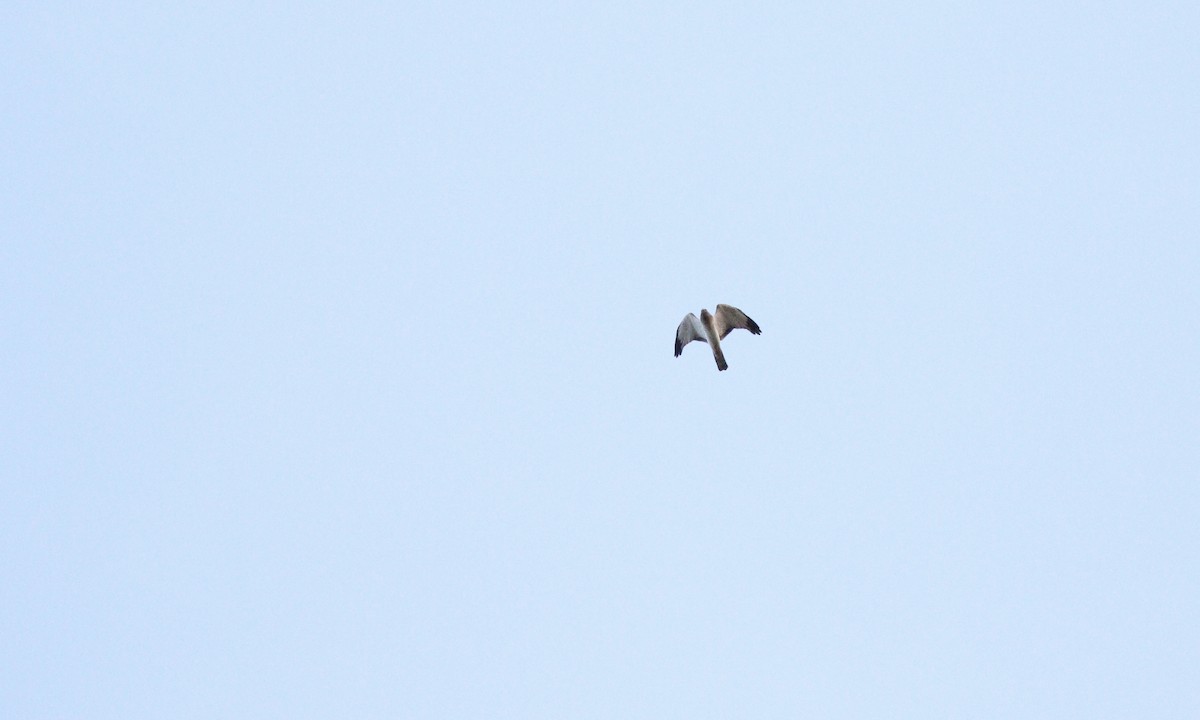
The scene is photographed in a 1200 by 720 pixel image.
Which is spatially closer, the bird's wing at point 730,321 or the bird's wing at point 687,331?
the bird's wing at point 730,321

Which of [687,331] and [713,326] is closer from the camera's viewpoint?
[713,326]

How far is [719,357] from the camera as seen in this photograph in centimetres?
3644

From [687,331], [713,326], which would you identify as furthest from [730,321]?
[687,331]

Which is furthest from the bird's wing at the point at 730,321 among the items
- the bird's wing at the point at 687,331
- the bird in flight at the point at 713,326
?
the bird's wing at the point at 687,331

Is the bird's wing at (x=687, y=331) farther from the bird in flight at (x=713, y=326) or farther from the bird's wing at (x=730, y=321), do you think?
the bird's wing at (x=730, y=321)

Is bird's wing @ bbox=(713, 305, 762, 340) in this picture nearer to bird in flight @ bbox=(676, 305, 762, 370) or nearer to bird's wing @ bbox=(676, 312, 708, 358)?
bird in flight @ bbox=(676, 305, 762, 370)

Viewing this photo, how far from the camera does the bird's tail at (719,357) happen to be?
3622cm

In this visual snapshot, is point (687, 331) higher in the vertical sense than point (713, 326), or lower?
higher

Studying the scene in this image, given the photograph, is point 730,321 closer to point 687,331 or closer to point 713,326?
point 713,326

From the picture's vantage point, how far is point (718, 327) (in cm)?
3728

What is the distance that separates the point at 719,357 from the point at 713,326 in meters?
0.80

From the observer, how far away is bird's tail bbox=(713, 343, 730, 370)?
119ft

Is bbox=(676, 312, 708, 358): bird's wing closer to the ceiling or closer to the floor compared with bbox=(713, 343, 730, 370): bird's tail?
closer to the ceiling

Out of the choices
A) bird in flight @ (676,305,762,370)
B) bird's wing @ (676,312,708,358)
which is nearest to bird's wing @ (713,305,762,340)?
bird in flight @ (676,305,762,370)
